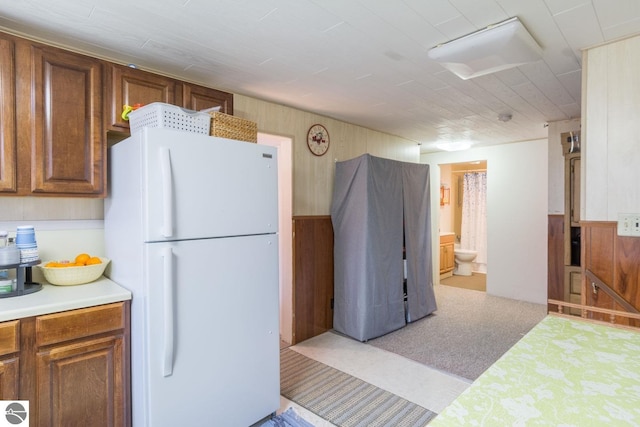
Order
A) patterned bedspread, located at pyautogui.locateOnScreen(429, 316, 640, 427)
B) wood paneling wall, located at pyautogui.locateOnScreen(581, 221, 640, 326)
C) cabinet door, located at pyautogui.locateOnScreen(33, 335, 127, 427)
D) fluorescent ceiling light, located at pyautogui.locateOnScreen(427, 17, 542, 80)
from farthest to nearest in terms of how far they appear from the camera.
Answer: wood paneling wall, located at pyautogui.locateOnScreen(581, 221, 640, 326) → fluorescent ceiling light, located at pyautogui.locateOnScreen(427, 17, 542, 80) → cabinet door, located at pyautogui.locateOnScreen(33, 335, 127, 427) → patterned bedspread, located at pyautogui.locateOnScreen(429, 316, 640, 427)

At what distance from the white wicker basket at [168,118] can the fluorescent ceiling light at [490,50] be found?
1.38 m

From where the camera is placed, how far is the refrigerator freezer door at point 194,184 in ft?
5.23

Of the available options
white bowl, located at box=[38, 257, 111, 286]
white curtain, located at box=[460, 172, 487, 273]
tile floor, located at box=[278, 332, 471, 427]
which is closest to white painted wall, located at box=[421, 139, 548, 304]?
white curtain, located at box=[460, 172, 487, 273]

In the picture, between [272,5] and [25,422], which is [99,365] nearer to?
[25,422]

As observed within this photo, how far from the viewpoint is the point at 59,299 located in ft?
5.11

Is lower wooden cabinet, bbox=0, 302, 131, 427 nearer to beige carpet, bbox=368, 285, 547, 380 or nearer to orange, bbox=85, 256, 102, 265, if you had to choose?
orange, bbox=85, 256, 102, 265

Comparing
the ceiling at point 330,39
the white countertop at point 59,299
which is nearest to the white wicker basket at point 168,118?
the ceiling at point 330,39

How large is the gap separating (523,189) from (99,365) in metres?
5.08

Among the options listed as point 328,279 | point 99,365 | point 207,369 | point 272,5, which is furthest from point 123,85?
point 328,279

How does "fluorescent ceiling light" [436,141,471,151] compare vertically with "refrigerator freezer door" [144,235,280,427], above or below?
above

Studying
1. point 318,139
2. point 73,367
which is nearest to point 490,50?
point 318,139

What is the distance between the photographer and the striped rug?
2.07 meters

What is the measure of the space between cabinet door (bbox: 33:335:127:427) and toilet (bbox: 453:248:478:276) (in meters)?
5.83

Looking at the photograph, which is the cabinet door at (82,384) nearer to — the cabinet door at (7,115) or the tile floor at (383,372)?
the cabinet door at (7,115)
